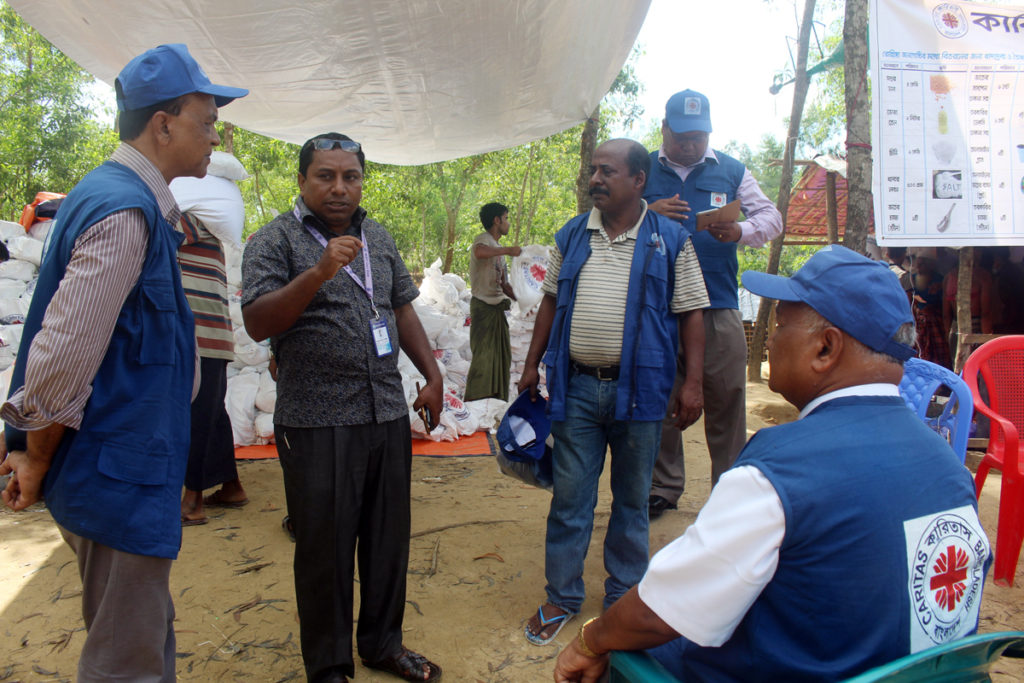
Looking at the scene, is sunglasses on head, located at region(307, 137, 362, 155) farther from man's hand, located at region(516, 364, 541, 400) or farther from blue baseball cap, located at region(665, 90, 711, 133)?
blue baseball cap, located at region(665, 90, 711, 133)

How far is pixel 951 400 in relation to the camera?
288cm

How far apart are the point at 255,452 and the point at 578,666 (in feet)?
13.7

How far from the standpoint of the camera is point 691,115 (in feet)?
10.3

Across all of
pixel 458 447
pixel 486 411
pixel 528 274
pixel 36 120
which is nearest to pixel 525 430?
pixel 458 447

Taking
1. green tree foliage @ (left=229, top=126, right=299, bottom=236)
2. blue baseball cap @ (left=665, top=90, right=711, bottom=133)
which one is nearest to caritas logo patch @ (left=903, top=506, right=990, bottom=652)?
blue baseball cap @ (left=665, top=90, right=711, bottom=133)

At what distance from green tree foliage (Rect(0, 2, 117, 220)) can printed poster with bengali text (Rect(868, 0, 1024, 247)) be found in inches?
652

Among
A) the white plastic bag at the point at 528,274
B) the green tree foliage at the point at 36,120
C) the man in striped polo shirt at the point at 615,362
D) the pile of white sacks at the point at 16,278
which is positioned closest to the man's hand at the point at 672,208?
the man in striped polo shirt at the point at 615,362

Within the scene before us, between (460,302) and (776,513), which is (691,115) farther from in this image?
(460,302)

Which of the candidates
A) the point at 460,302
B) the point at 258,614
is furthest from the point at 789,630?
the point at 460,302

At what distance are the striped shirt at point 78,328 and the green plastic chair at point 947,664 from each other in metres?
1.23

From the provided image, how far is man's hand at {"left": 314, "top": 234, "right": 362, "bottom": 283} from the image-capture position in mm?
1938

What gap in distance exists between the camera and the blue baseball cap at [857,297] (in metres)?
1.15

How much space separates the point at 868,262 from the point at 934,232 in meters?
3.32

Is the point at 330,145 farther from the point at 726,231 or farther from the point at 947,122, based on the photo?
the point at 947,122
